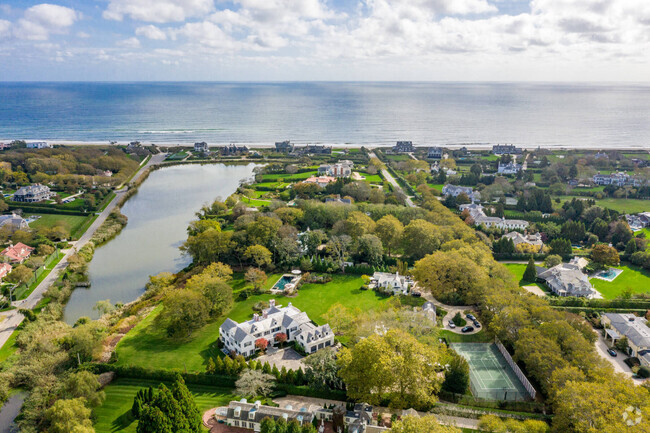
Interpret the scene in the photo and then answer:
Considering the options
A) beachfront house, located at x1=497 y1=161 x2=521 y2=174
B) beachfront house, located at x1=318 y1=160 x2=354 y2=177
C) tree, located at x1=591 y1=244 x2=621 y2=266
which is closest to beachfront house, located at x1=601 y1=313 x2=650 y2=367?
tree, located at x1=591 y1=244 x2=621 y2=266

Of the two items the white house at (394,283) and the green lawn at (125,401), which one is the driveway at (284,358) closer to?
the green lawn at (125,401)

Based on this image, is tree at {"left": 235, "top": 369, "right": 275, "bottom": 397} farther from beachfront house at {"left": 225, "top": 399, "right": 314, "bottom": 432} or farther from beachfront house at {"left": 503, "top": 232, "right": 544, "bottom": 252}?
beachfront house at {"left": 503, "top": 232, "right": 544, "bottom": 252}

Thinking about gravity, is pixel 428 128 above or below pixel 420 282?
above

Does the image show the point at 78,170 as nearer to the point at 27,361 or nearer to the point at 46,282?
the point at 46,282

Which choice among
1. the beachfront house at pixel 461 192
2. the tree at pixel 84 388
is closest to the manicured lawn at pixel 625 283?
the beachfront house at pixel 461 192

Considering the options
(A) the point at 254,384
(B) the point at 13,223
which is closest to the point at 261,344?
(A) the point at 254,384

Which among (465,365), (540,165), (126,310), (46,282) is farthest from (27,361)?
(540,165)
